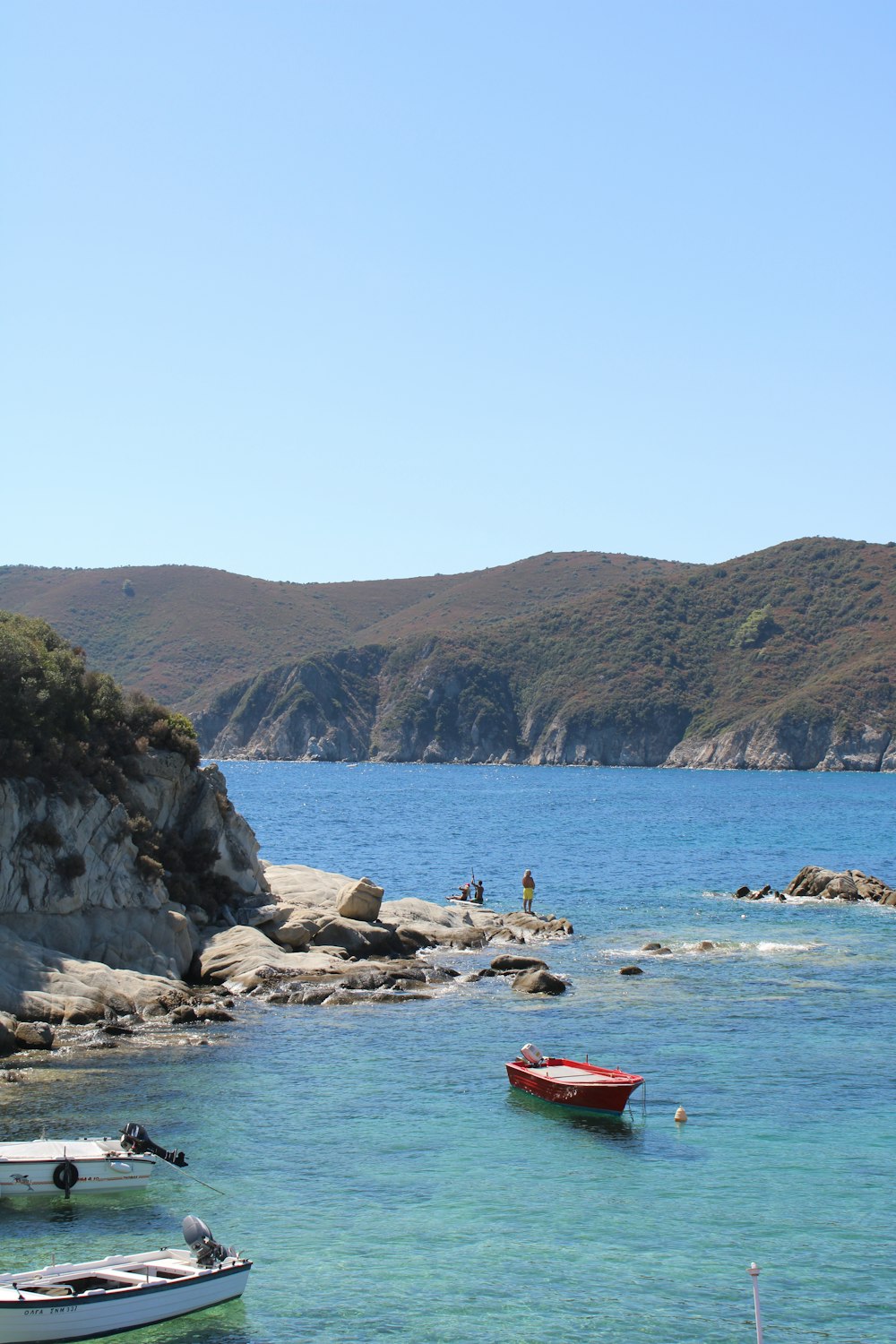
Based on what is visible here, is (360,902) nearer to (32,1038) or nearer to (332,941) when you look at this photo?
(332,941)

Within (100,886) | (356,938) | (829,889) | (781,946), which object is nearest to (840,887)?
(829,889)

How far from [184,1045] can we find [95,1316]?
13.6 m

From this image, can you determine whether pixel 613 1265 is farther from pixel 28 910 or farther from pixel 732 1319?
pixel 28 910

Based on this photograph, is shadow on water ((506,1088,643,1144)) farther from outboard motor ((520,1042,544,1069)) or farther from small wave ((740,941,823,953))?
small wave ((740,941,823,953))

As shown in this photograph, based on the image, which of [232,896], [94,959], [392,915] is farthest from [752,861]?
[94,959]

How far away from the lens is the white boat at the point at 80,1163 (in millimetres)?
20391

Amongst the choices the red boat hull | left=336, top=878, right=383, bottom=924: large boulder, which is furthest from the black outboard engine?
left=336, top=878, right=383, bottom=924: large boulder

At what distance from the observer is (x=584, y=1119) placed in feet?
83.5

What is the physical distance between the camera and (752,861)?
7812 centimetres

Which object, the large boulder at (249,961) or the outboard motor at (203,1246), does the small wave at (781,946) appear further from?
the outboard motor at (203,1246)

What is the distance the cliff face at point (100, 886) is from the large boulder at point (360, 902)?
361cm

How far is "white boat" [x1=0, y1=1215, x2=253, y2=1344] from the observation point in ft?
51.8

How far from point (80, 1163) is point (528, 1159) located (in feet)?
25.0

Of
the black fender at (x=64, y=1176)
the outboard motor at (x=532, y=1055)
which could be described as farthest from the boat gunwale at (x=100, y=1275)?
the outboard motor at (x=532, y=1055)
